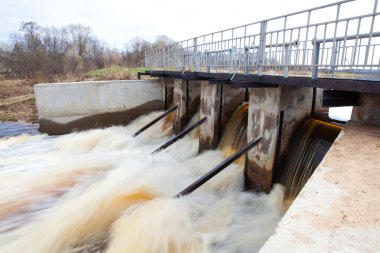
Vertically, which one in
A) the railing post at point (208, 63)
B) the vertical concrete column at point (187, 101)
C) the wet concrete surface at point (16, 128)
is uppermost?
the railing post at point (208, 63)

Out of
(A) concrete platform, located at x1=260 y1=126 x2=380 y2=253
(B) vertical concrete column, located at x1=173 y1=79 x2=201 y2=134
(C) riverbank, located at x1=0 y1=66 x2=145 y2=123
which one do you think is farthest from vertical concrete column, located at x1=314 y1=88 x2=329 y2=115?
(C) riverbank, located at x1=0 y1=66 x2=145 y2=123

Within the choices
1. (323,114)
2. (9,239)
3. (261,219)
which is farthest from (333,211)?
(9,239)

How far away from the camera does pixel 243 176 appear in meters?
6.61

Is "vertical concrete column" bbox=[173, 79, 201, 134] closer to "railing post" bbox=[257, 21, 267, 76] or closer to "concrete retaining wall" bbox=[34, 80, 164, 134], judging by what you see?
"concrete retaining wall" bbox=[34, 80, 164, 134]

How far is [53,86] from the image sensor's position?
39.0 ft

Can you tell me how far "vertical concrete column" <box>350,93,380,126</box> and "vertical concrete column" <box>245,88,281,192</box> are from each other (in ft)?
4.93

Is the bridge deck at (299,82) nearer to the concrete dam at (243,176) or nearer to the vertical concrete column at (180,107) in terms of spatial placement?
the concrete dam at (243,176)

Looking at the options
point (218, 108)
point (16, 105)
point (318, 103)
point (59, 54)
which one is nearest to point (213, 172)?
point (318, 103)

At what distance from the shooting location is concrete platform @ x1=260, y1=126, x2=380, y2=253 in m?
1.70

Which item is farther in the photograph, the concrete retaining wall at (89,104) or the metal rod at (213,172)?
the concrete retaining wall at (89,104)

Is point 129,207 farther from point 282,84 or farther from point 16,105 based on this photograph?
point 16,105

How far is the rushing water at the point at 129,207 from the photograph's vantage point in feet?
14.5

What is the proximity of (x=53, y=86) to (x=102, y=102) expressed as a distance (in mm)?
2228

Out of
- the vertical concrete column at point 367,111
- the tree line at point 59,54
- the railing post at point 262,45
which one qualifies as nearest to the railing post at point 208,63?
the railing post at point 262,45
